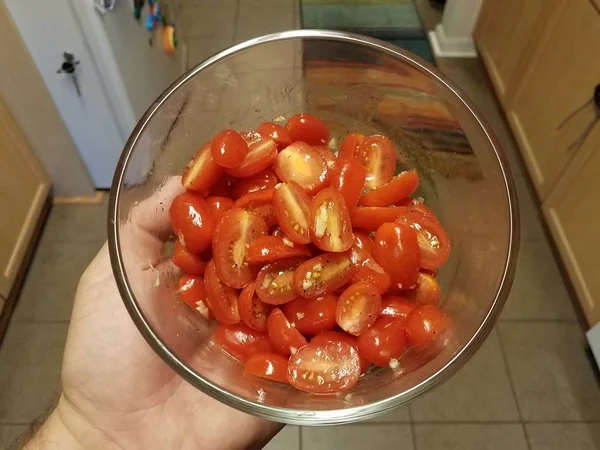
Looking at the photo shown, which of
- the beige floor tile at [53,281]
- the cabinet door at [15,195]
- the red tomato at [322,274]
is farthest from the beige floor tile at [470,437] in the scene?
the cabinet door at [15,195]

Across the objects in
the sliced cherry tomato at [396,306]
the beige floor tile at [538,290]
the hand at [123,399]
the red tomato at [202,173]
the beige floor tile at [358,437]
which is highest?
the red tomato at [202,173]

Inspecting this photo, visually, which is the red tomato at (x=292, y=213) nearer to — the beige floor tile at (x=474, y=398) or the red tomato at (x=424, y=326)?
the red tomato at (x=424, y=326)

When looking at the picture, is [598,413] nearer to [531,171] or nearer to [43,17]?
[531,171]

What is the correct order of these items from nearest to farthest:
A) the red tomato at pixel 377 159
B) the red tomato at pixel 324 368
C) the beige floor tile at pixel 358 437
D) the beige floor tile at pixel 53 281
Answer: the red tomato at pixel 324 368, the red tomato at pixel 377 159, the beige floor tile at pixel 358 437, the beige floor tile at pixel 53 281

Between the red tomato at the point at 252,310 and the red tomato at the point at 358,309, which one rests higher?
the red tomato at the point at 358,309

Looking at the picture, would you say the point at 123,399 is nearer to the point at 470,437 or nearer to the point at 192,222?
the point at 192,222

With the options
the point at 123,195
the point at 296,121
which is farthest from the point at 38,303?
the point at 296,121

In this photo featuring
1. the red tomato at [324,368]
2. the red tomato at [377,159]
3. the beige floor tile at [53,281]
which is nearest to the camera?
the red tomato at [324,368]
